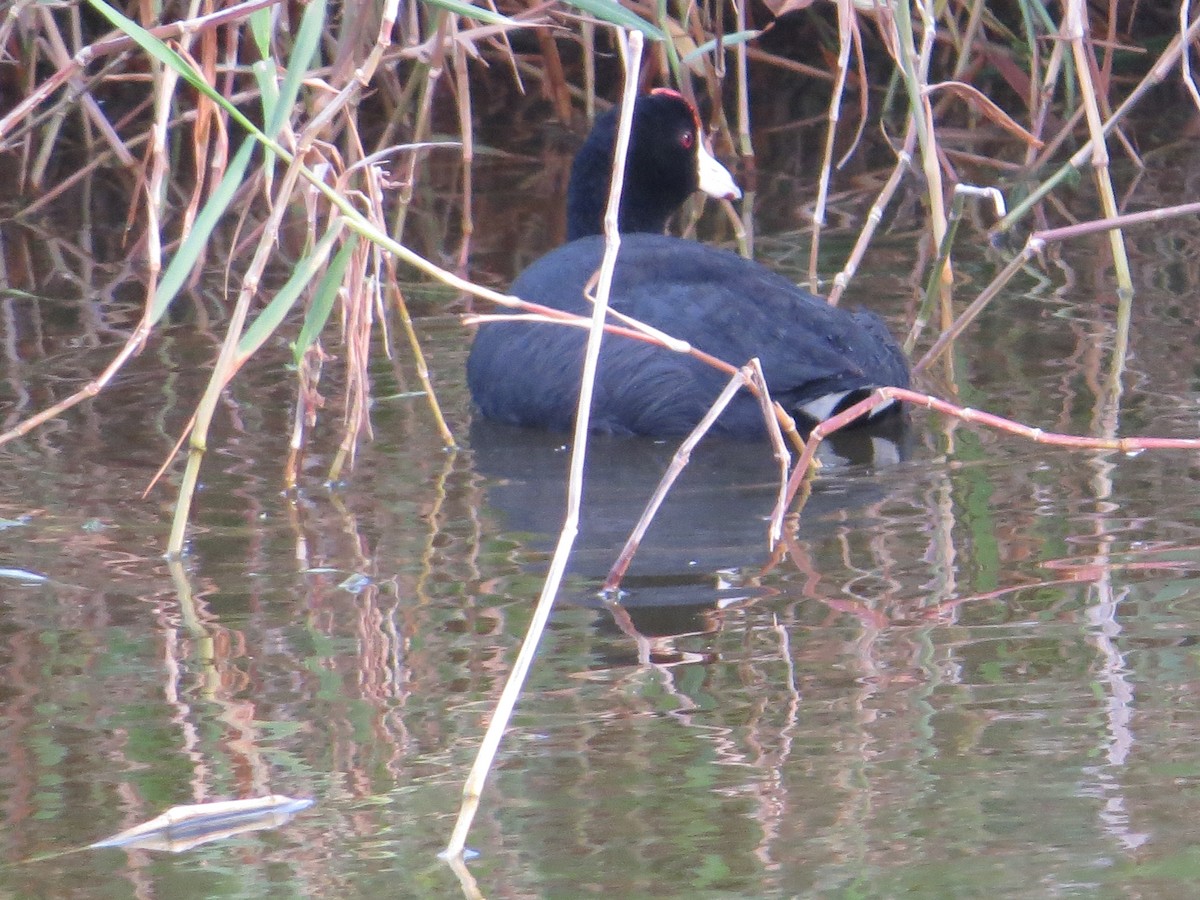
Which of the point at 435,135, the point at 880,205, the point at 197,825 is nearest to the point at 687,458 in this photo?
the point at 197,825

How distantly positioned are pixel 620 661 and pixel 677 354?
4.27 ft

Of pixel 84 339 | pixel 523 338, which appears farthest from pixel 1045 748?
pixel 84 339

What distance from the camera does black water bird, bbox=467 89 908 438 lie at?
152 inches

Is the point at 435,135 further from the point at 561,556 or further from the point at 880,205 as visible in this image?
the point at 561,556

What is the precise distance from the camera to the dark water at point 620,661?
2.08 m

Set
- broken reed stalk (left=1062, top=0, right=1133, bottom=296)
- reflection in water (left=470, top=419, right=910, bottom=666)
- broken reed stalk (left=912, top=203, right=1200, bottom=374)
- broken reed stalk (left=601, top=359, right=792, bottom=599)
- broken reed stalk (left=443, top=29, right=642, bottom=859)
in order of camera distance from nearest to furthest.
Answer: broken reed stalk (left=443, top=29, right=642, bottom=859)
broken reed stalk (left=601, top=359, right=792, bottom=599)
broken reed stalk (left=912, top=203, right=1200, bottom=374)
reflection in water (left=470, top=419, right=910, bottom=666)
broken reed stalk (left=1062, top=0, right=1133, bottom=296)

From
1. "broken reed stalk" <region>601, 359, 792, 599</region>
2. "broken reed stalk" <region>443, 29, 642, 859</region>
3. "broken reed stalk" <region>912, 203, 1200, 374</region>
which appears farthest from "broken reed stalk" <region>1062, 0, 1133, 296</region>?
"broken reed stalk" <region>443, 29, 642, 859</region>

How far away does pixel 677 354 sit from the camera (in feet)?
12.8

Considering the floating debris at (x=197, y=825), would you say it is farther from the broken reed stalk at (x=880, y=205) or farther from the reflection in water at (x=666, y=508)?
the broken reed stalk at (x=880, y=205)

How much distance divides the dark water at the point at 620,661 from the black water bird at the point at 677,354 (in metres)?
0.09

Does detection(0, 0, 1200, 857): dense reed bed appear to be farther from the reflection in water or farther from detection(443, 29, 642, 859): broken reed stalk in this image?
the reflection in water

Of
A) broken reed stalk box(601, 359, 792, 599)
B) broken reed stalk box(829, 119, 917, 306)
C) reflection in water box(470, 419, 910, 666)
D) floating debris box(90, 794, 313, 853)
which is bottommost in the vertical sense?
floating debris box(90, 794, 313, 853)

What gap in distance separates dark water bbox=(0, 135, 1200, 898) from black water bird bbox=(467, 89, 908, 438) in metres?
0.09

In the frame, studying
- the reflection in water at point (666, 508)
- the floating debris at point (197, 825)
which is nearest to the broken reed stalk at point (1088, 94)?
the reflection in water at point (666, 508)
